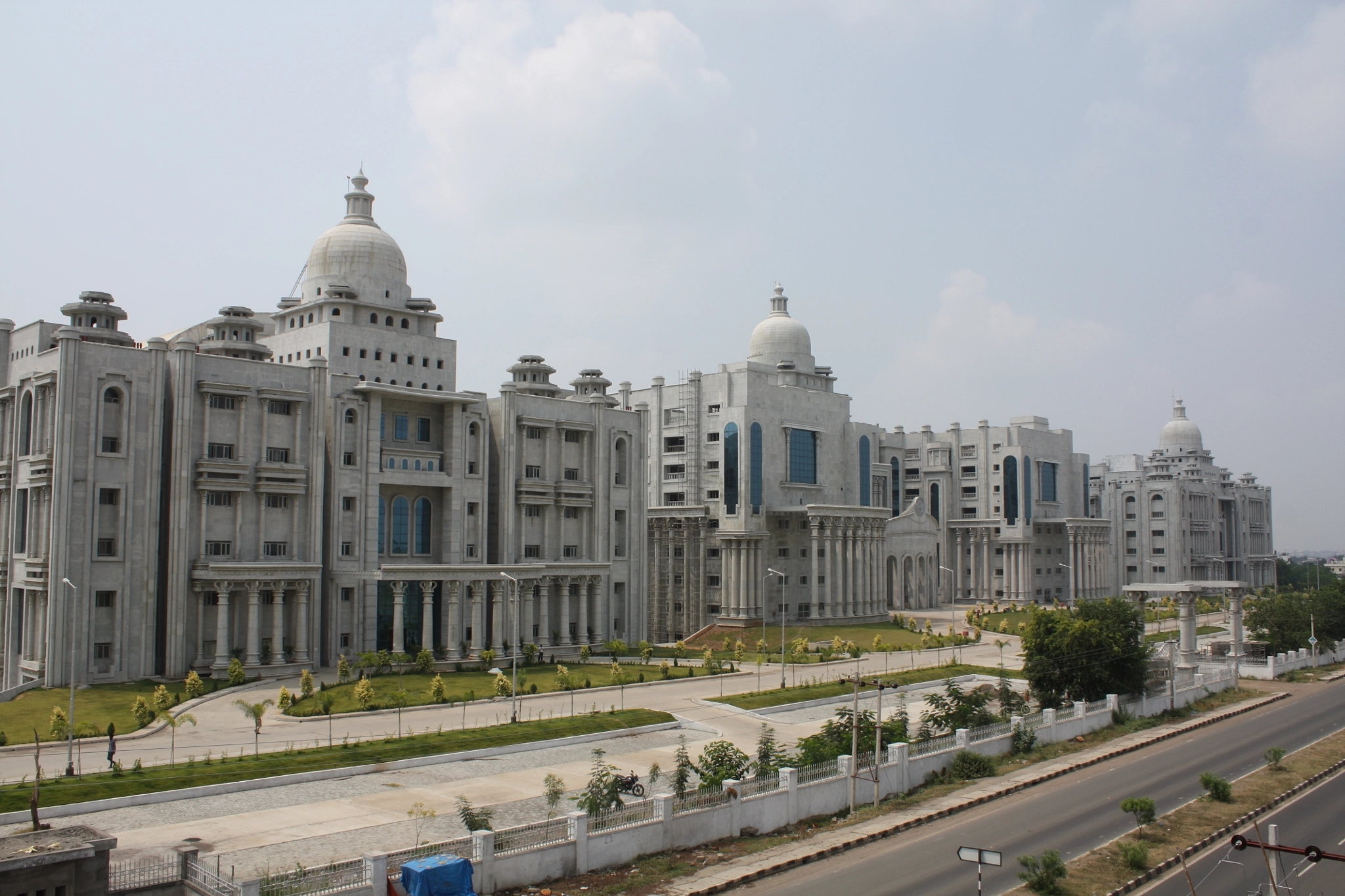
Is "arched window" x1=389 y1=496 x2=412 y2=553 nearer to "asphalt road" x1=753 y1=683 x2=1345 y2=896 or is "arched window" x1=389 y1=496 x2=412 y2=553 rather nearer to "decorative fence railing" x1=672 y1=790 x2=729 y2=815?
"decorative fence railing" x1=672 y1=790 x2=729 y2=815

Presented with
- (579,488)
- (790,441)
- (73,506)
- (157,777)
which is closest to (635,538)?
(579,488)

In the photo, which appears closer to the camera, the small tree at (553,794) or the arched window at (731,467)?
the small tree at (553,794)

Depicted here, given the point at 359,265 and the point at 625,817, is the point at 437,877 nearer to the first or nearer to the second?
the point at 625,817

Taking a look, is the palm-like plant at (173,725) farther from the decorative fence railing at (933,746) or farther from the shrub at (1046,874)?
the shrub at (1046,874)

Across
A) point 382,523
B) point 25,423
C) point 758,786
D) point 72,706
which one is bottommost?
point 758,786

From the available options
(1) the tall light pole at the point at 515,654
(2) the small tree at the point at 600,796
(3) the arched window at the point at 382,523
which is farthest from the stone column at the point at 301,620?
(2) the small tree at the point at 600,796

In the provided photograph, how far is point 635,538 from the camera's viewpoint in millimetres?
84000

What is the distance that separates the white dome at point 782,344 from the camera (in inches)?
4245

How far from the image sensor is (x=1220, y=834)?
110 ft

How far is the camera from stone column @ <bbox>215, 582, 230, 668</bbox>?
58844 mm

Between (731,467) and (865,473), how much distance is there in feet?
86.4

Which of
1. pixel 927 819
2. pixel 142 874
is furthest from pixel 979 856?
pixel 142 874

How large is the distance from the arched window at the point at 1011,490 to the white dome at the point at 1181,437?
5433 cm

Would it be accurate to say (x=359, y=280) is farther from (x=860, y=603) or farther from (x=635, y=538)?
(x=860, y=603)
